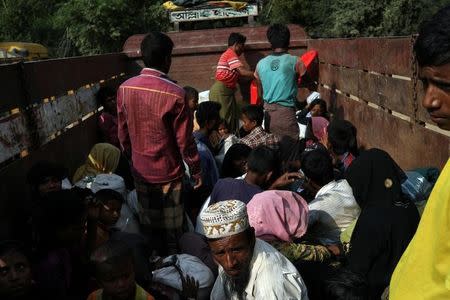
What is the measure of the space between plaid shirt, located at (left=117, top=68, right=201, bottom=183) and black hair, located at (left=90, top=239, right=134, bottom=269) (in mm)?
1167

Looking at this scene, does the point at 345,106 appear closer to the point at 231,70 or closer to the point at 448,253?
the point at 231,70

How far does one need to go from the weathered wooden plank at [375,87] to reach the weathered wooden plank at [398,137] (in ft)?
0.30

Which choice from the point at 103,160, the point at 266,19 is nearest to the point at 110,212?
the point at 103,160

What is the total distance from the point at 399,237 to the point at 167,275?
1.16m

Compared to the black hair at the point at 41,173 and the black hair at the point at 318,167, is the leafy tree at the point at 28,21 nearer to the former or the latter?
the black hair at the point at 318,167

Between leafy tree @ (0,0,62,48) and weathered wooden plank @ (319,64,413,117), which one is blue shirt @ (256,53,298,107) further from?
leafy tree @ (0,0,62,48)

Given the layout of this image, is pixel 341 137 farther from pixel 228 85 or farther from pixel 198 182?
pixel 228 85

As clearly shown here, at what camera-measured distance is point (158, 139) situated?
3.74 m

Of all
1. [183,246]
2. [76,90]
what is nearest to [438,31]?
[183,246]

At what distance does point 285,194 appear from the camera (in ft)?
11.2

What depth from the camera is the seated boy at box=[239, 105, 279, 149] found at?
5.20m

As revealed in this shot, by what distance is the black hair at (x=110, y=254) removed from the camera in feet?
8.58

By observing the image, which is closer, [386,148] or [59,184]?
[59,184]

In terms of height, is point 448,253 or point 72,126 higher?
point 448,253
